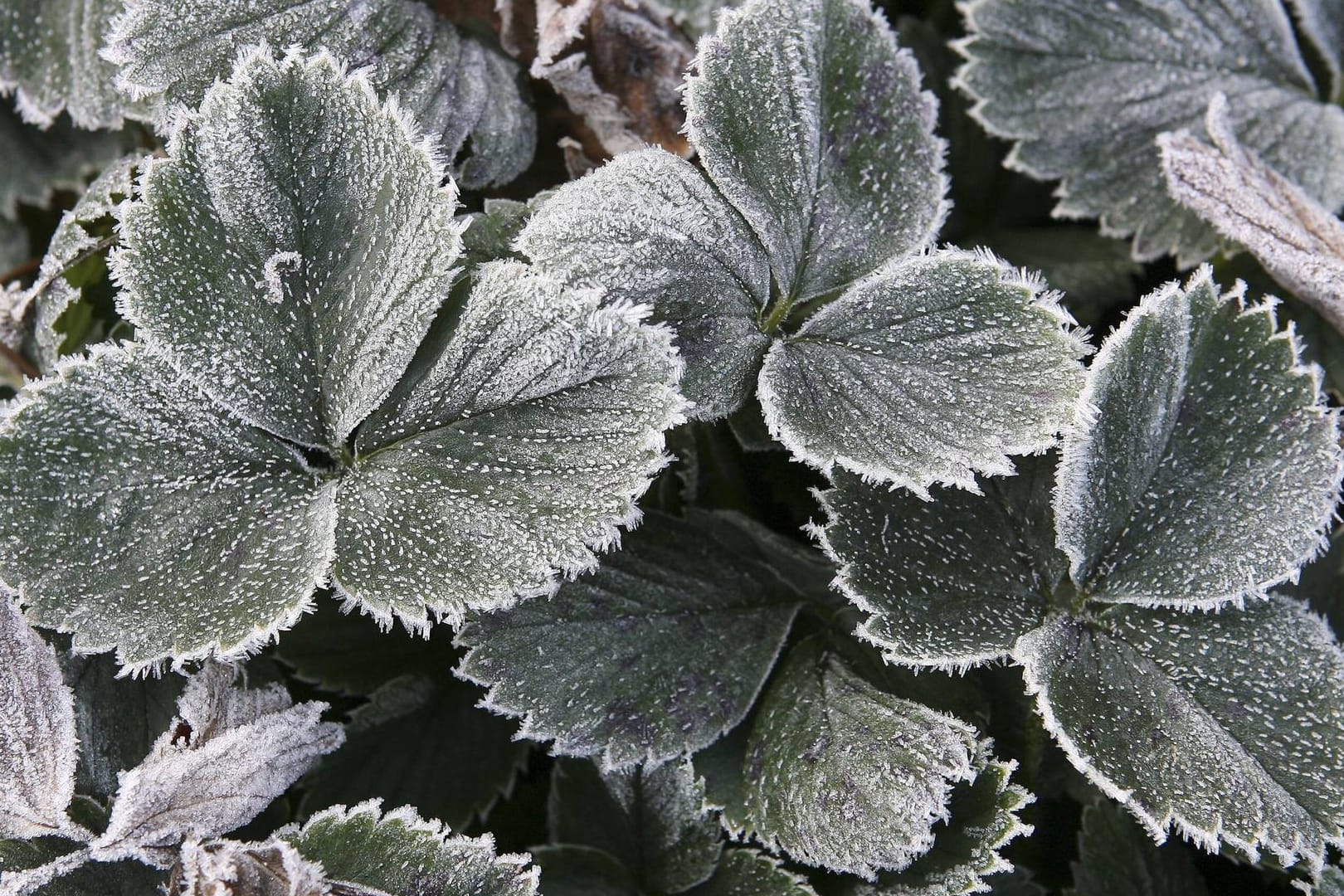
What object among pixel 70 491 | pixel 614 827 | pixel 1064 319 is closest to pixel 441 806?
pixel 614 827

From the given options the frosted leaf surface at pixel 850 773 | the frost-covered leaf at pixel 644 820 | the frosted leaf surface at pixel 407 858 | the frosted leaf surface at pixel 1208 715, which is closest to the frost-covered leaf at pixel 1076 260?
the frosted leaf surface at pixel 1208 715

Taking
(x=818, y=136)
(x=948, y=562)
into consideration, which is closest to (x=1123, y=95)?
(x=818, y=136)

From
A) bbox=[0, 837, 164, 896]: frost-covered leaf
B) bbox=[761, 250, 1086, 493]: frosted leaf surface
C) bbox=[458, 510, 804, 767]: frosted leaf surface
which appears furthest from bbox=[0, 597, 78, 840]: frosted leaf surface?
bbox=[761, 250, 1086, 493]: frosted leaf surface

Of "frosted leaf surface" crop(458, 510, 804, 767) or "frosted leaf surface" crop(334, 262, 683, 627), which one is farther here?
"frosted leaf surface" crop(458, 510, 804, 767)

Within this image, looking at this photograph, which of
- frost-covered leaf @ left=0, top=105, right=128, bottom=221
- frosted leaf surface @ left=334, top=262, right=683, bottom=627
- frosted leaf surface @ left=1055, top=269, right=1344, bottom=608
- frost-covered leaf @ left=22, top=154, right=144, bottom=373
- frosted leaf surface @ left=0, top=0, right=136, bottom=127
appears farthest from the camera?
frost-covered leaf @ left=0, top=105, right=128, bottom=221

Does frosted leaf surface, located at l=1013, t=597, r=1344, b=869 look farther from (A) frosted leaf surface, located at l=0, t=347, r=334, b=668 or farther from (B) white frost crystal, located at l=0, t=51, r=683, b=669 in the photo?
(A) frosted leaf surface, located at l=0, t=347, r=334, b=668
